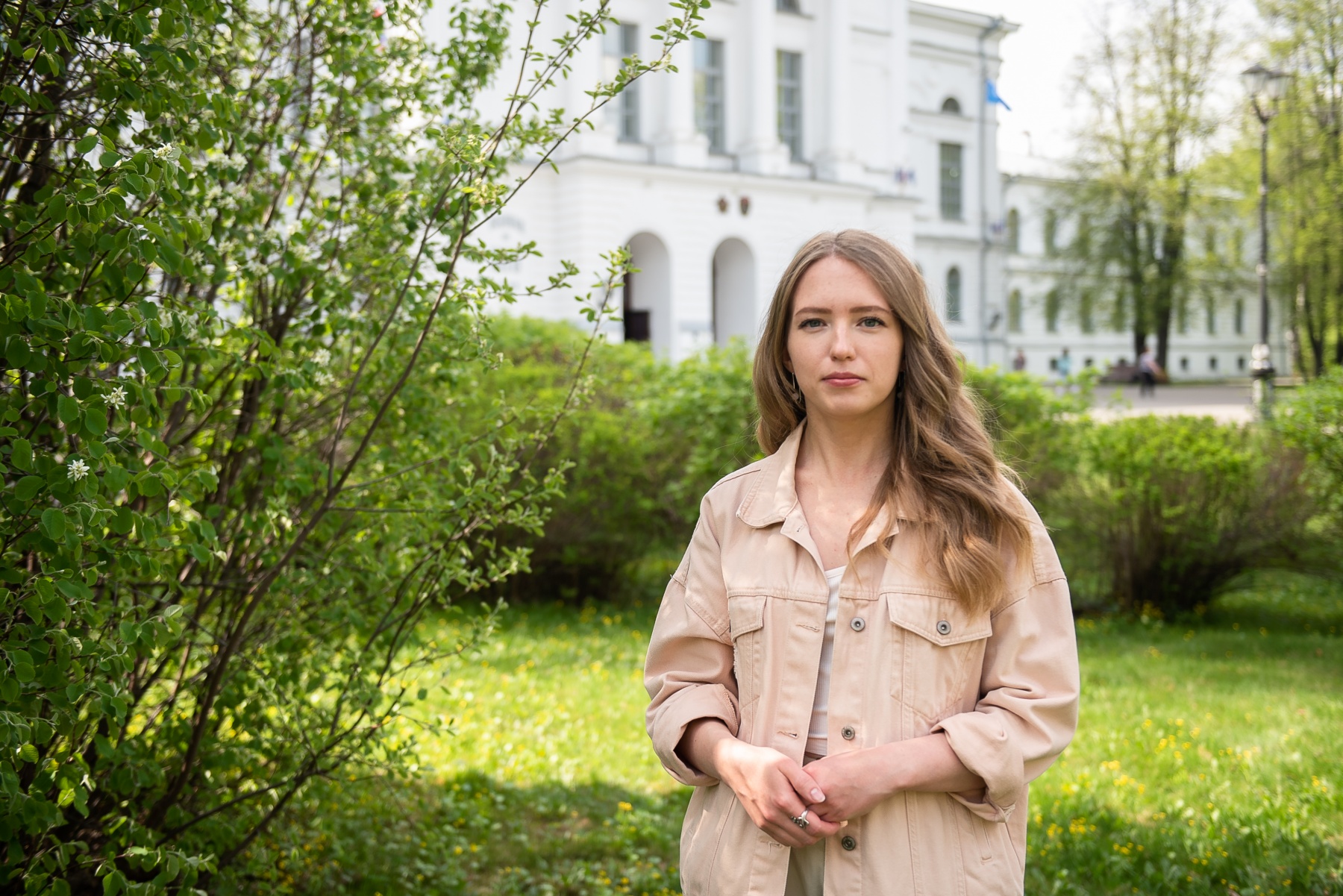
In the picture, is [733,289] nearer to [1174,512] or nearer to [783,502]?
[1174,512]

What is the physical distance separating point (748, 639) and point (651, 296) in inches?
1264

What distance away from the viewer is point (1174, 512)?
9.43 meters

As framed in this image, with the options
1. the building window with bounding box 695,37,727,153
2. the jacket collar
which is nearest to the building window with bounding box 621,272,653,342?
the building window with bounding box 695,37,727,153

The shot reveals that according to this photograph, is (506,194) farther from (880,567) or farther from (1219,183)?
(1219,183)

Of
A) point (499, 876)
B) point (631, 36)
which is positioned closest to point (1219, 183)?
point (631, 36)

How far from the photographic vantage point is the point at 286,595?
362cm

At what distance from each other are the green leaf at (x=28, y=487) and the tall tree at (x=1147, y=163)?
131 feet

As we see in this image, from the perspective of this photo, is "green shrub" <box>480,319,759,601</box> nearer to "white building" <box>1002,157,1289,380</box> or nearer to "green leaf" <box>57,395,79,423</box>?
"green leaf" <box>57,395,79,423</box>

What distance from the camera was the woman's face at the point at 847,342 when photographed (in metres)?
2.16

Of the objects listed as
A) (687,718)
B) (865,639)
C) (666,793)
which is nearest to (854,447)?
(865,639)

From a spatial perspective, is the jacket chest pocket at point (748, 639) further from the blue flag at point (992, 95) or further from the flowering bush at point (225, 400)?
the blue flag at point (992, 95)

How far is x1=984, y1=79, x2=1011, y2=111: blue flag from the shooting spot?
1839 inches

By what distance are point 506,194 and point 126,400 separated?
1.23m

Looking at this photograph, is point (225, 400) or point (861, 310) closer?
point (861, 310)
